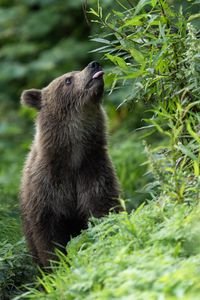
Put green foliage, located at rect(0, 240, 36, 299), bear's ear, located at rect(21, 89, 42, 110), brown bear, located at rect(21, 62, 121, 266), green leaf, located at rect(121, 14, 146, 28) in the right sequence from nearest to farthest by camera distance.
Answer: green leaf, located at rect(121, 14, 146, 28) < green foliage, located at rect(0, 240, 36, 299) < brown bear, located at rect(21, 62, 121, 266) < bear's ear, located at rect(21, 89, 42, 110)

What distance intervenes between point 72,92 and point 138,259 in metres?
3.37

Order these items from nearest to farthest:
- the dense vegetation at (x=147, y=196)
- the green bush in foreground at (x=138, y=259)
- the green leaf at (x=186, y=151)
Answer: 1. the green bush in foreground at (x=138, y=259)
2. the dense vegetation at (x=147, y=196)
3. the green leaf at (x=186, y=151)

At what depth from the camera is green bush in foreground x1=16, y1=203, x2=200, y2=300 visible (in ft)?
14.1

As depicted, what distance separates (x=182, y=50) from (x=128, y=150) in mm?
4529

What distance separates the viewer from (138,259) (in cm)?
478

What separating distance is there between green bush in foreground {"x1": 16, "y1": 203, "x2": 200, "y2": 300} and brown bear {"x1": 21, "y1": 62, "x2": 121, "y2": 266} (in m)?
1.42

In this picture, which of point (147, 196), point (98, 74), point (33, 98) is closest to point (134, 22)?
point (98, 74)

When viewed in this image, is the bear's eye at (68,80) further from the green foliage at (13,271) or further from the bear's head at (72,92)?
the green foliage at (13,271)

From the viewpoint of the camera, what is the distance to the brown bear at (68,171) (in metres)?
7.36

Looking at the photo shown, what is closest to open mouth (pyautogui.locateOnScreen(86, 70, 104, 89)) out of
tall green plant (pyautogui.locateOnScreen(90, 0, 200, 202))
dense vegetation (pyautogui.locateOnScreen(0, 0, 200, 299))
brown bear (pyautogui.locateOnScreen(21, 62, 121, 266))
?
brown bear (pyautogui.locateOnScreen(21, 62, 121, 266))

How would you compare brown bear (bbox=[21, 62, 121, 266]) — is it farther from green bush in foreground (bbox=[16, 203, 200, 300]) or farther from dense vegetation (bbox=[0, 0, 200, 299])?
green bush in foreground (bbox=[16, 203, 200, 300])

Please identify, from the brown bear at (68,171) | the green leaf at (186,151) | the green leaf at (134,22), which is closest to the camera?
the green leaf at (186,151)

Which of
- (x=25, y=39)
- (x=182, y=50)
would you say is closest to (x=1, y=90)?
(x=25, y=39)

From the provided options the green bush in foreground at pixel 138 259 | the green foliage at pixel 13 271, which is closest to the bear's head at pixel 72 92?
the green foliage at pixel 13 271
